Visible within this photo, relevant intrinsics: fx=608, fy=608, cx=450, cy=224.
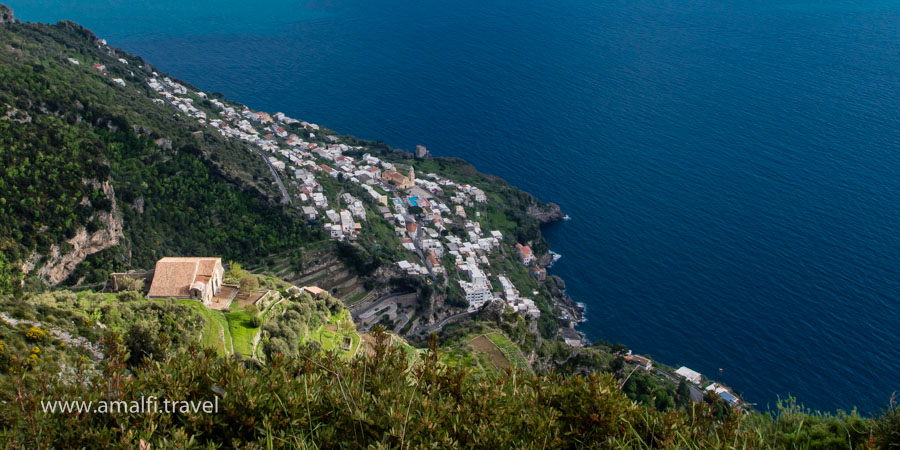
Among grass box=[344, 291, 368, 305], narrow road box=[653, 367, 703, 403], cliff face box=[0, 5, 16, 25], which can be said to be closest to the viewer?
narrow road box=[653, 367, 703, 403]

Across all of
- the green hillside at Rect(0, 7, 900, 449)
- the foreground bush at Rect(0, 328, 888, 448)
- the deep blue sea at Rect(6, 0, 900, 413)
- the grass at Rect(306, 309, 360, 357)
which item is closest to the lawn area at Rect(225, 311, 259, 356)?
the green hillside at Rect(0, 7, 900, 449)

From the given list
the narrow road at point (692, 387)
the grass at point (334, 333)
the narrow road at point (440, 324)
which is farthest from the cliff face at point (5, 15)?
the narrow road at point (692, 387)

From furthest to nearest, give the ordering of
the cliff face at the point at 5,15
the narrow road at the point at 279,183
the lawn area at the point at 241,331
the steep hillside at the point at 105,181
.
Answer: the cliff face at the point at 5,15 < the narrow road at the point at 279,183 < the steep hillside at the point at 105,181 < the lawn area at the point at 241,331

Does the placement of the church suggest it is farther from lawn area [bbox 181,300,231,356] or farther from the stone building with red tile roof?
lawn area [bbox 181,300,231,356]

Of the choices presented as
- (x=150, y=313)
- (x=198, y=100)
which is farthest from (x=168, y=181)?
(x=198, y=100)

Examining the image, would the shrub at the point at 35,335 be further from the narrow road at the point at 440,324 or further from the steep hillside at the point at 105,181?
the narrow road at the point at 440,324

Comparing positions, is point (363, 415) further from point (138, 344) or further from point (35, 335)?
point (35, 335)

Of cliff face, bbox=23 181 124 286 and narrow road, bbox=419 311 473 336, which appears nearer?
cliff face, bbox=23 181 124 286

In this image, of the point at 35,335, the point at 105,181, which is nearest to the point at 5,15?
the point at 105,181
